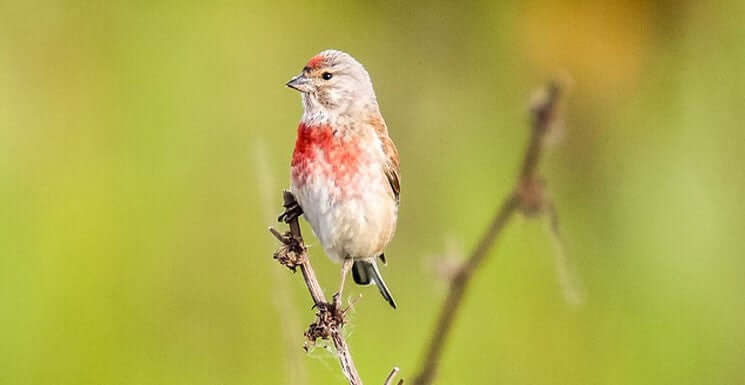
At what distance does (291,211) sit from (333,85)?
0.34m

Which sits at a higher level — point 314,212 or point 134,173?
point 134,173

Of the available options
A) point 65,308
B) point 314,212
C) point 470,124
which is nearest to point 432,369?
point 314,212

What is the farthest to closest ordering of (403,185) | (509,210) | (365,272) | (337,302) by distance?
(403,185), (365,272), (337,302), (509,210)

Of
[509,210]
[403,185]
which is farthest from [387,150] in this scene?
[403,185]

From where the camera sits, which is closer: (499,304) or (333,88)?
(333,88)

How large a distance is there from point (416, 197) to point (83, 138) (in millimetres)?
1620

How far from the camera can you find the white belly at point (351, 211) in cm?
305

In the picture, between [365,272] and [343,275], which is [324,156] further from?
[365,272]

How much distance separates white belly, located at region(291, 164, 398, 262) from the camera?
3.05 meters

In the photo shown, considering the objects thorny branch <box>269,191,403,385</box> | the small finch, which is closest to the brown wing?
the small finch

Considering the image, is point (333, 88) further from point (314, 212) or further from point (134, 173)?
point (134, 173)

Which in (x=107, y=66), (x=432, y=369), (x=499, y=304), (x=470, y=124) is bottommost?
(x=432, y=369)

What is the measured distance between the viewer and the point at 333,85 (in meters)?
3.12

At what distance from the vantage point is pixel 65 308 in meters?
4.94
